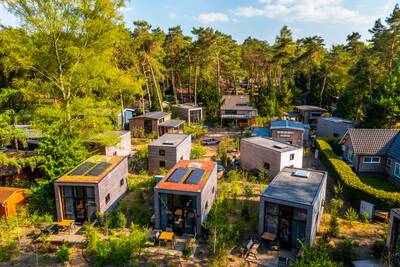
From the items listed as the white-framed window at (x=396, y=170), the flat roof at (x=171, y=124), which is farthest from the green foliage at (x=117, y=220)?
the flat roof at (x=171, y=124)

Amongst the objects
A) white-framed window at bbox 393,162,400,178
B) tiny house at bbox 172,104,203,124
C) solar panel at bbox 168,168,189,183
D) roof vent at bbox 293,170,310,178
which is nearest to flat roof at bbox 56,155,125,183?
solar panel at bbox 168,168,189,183

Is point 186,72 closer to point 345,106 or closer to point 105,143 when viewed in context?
point 345,106

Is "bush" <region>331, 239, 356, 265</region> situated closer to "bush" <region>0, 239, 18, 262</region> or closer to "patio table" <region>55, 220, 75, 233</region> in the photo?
"patio table" <region>55, 220, 75, 233</region>

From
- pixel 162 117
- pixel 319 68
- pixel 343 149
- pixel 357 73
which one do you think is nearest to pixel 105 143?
pixel 162 117

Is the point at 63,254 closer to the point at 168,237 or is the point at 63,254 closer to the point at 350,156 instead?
the point at 168,237

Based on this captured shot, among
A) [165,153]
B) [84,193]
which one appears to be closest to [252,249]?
[84,193]
